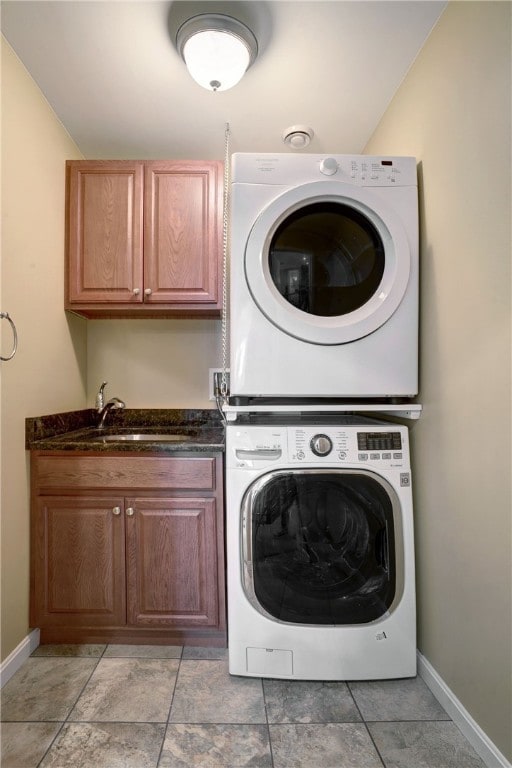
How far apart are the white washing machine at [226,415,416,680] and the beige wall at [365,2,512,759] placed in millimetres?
134

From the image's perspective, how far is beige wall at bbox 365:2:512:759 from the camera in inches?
42.7

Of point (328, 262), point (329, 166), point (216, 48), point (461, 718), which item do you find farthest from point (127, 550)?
point (216, 48)

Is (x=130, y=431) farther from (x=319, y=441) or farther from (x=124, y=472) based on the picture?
(x=319, y=441)

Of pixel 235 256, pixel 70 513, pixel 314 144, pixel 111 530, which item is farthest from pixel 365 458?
pixel 314 144

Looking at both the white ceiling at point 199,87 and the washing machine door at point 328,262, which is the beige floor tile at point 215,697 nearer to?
the washing machine door at point 328,262

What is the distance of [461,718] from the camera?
123 centimetres

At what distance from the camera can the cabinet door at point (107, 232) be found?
6.53 feet

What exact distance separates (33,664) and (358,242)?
2.11 metres

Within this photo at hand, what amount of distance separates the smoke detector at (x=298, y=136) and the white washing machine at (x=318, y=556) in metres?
1.49

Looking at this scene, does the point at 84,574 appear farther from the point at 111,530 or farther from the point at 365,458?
the point at 365,458

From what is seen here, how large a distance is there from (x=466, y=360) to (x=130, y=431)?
1.77 m

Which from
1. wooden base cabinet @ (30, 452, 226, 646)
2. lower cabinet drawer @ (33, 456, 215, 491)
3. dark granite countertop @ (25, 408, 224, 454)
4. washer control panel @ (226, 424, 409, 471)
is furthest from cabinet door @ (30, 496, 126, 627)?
washer control panel @ (226, 424, 409, 471)

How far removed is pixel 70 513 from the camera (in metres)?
1.68

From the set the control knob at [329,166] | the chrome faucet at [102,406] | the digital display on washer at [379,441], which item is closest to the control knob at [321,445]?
the digital display on washer at [379,441]
